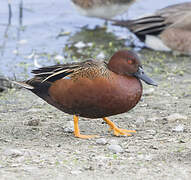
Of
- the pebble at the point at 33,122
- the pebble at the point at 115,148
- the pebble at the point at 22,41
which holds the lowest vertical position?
the pebble at the point at 22,41

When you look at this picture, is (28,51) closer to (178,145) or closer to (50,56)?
(50,56)

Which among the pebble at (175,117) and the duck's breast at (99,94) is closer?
the duck's breast at (99,94)

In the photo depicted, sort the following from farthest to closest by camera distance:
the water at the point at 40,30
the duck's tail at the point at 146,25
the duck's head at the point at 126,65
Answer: the duck's tail at the point at 146,25
the water at the point at 40,30
the duck's head at the point at 126,65

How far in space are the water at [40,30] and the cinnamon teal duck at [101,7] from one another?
0.30 metres

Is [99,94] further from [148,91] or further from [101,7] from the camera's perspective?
[101,7]

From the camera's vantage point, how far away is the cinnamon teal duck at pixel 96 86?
14.2 feet

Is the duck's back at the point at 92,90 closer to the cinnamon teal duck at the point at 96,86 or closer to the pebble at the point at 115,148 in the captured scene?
the cinnamon teal duck at the point at 96,86

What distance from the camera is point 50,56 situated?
841cm

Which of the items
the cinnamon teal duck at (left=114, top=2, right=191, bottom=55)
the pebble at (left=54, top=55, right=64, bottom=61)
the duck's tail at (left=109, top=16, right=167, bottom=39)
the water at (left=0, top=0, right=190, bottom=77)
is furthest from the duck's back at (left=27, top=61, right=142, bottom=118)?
the duck's tail at (left=109, top=16, right=167, bottom=39)

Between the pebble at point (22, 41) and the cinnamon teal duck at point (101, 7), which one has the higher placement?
the cinnamon teal duck at point (101, 7)

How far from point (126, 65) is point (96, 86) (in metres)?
0.38

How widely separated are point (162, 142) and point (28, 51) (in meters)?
4.88

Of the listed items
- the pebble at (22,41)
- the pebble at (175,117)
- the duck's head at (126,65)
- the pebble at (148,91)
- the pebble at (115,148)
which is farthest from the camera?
the pebble at (22,41)

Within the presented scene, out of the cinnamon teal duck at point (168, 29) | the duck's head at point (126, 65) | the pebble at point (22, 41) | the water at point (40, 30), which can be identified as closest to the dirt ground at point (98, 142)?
the duck's head at point (126, 65)
